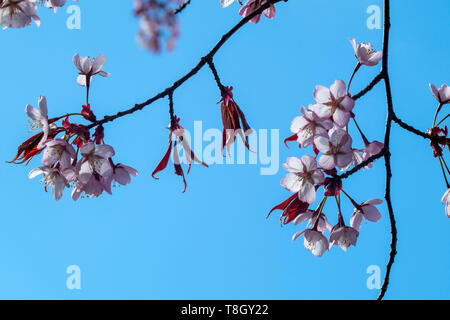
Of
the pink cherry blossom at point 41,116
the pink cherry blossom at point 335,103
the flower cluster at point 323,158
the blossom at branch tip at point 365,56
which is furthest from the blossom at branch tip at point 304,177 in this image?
the pink cherry blossom at point 41,116

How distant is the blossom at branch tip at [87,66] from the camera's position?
82.7 inches

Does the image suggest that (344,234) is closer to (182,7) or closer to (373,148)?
(373,148)

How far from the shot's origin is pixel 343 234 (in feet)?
6.93

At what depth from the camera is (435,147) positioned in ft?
6.51

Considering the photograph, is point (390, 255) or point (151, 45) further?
point (390, 255)

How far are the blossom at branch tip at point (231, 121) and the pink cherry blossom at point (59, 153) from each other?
61 cm

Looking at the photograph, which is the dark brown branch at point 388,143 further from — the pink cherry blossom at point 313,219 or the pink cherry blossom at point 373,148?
Result: the pink cherry blossom at point 313,219

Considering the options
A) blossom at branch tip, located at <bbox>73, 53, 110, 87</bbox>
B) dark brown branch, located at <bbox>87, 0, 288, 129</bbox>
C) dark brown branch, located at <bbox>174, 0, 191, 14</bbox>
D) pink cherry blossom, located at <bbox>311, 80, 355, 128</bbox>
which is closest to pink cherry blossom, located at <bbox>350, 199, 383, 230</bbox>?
pink cherry blossom, located at <bbox>311, 80, 355, 128</bbox>

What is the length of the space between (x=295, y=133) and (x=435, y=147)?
0.59 meters

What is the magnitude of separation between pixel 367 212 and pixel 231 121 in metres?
0.80

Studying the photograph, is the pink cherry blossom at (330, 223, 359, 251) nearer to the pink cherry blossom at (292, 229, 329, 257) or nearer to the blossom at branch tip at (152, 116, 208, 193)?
the pink cherry blossom at (292, 229, 329, 257)

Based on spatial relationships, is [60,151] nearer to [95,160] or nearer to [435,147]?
[95,160]

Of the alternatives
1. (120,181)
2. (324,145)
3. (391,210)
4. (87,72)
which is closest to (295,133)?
(324,145)

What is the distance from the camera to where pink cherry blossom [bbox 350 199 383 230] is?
220cm
